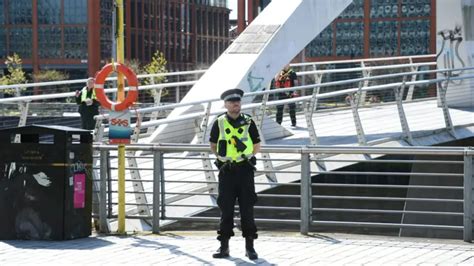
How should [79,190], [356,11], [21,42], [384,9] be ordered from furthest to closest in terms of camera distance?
[21,42], [356,11], [384,9], [79,190]

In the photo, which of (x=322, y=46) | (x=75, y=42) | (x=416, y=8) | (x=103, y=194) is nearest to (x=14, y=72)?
(x=75, y=42)

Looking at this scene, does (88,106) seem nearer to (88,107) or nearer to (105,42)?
(88,107)

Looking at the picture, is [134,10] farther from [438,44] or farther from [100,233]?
[100,233]

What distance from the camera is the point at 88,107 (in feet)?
65.5

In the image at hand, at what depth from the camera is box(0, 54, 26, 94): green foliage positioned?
9200cm

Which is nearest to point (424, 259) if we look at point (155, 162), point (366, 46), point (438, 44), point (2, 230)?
point (155, 162)

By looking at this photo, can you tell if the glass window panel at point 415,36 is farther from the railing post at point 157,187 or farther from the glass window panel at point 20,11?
the railing post at point 157,187

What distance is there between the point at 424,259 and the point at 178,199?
4.98m

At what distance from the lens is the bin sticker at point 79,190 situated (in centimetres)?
1223

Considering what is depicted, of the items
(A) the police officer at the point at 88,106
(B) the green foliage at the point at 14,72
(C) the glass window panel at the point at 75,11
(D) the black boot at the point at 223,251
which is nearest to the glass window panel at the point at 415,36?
(C) the glass window panel at the point at 75,11

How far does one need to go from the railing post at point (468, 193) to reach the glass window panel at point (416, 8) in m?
92.7

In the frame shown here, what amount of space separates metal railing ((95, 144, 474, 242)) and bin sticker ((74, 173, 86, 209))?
2.01 feet

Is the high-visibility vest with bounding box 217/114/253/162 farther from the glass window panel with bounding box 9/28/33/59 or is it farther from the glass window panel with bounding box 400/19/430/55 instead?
the glass window panel with bounding box 9/28/33/59

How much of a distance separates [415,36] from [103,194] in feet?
305
